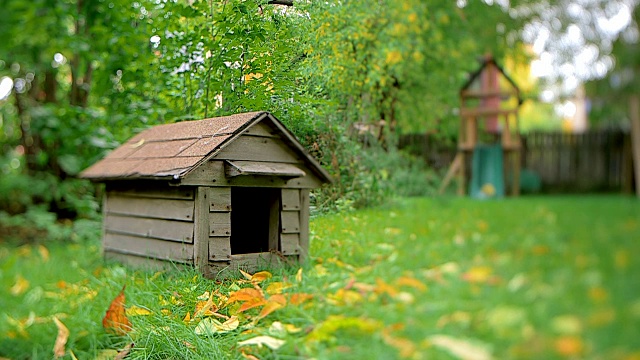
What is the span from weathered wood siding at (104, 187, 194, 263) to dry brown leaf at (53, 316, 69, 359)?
0.44 metres

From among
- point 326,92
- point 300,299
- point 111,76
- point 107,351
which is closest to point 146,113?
point 111,76

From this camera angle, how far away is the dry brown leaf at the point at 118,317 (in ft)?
8.34

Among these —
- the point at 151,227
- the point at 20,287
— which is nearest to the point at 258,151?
the point at 151,227

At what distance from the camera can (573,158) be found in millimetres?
1781

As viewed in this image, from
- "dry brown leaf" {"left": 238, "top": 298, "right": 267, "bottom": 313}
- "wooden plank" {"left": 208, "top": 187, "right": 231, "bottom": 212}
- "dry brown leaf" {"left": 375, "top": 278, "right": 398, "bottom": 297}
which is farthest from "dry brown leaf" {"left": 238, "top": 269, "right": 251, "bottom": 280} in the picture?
"dry brown leaf" {"left": 375, "top": 278, "right": 398, "bottom": 297}

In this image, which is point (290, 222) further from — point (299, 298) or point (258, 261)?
point (299, 298)

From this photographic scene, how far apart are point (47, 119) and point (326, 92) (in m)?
4.79

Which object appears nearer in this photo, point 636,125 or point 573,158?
point 636,125

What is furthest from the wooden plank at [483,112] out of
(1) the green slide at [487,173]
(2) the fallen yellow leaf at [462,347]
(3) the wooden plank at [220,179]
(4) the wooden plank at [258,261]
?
(2) the fallen yellow leaf at [462,347]

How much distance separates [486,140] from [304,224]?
90 cm

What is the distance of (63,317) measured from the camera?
3.04m

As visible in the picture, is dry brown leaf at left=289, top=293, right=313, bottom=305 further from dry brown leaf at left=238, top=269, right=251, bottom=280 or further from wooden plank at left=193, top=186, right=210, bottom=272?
wooden plank at left=193, top=186, right=210, bottom=272

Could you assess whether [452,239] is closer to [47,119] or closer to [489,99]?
[489,99]

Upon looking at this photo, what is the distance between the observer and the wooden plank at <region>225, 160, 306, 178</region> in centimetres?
219
